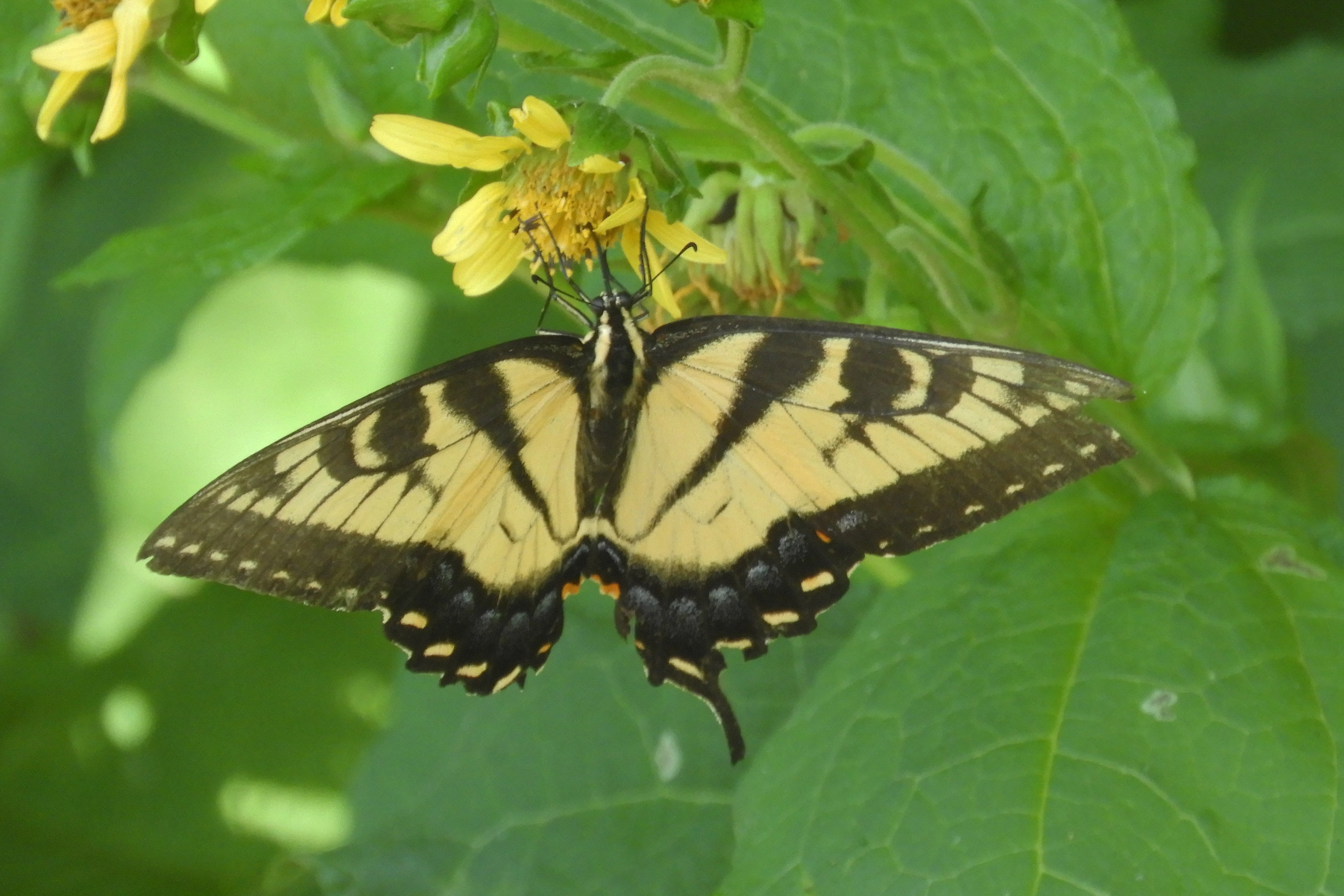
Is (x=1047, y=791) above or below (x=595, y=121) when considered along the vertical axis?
below

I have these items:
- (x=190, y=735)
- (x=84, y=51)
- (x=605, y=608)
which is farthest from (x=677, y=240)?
(x=190, y=735)

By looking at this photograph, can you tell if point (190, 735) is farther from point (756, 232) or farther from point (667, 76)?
point (667, 76)

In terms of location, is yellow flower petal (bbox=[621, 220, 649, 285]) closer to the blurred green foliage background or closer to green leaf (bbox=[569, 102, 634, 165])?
green leaf (bbox=[569, 102, 634, 165])

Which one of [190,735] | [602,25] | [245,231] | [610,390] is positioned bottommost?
[190,735]

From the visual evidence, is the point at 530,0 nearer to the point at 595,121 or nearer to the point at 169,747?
the point at 595,121

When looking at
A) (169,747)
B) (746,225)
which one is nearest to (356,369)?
(169,747)

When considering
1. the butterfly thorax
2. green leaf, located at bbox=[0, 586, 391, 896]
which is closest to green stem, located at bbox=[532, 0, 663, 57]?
the butterfly thorax
